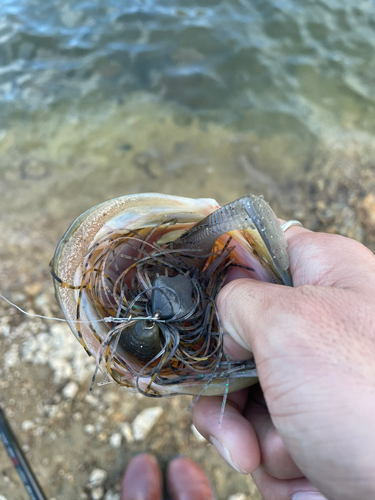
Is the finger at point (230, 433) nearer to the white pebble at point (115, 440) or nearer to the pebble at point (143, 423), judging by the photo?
the pebble at point (143, 423)

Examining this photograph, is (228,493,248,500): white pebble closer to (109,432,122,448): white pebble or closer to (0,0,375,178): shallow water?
(109,432,122,448): white pebble

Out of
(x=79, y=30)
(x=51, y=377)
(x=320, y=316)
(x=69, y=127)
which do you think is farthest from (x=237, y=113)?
(x=320, y=316)

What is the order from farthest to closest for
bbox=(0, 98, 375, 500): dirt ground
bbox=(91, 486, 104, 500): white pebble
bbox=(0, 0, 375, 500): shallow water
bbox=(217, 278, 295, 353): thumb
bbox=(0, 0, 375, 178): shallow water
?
1. bbox=(0, 0, 375, 178): shallow water
2. bbox=(0, 0, 375, 500): shallow water
3. bbox=(0, 98, 375, 500): dirt ground
4. bbox=(91, 486, 104, 500): white pebble
5. bbox=(217, 278, 295, 353): thumb

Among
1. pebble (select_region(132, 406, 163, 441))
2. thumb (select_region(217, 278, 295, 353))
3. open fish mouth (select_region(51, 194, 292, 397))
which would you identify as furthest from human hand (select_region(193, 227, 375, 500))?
pebble (select_region(132, 406, 163, 441))

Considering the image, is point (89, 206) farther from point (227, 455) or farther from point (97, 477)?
point (227, 455)

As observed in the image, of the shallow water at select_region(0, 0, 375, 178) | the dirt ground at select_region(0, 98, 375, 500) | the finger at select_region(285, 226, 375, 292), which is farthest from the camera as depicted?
the shallow water at select_region(0, 0, 375, 178)

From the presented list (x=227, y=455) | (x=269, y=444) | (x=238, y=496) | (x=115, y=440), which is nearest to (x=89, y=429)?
(x=115, y=440)
